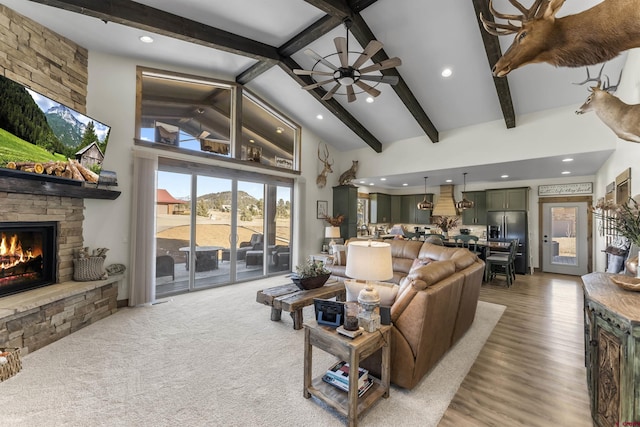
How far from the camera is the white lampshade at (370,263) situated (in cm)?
196

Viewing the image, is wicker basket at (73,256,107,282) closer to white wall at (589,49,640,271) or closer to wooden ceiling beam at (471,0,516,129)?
wooden ceiling beam at (471,0,516,129)

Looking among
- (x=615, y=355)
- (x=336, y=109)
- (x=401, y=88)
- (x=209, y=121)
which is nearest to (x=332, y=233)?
(x=336, y=109)

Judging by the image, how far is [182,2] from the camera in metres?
3.25

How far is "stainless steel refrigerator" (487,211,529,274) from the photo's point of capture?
23.3ft

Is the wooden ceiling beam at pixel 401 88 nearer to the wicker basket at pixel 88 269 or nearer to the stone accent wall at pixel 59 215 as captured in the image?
the stone accent wall at pixel 59 215

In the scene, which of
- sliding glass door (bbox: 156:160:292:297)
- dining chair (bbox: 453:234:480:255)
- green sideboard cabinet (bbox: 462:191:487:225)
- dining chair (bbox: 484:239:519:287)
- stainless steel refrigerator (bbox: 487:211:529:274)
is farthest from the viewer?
green sideboard cabinet (bbox: 462:191:487:225)

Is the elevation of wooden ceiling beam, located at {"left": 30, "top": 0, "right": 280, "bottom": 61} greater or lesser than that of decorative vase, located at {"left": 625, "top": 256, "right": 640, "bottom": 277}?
greater

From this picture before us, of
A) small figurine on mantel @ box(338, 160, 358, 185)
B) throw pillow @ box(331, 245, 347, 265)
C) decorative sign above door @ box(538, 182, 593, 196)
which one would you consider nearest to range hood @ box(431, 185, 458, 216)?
decorative sign above door @ box(538, 182, 593, 196)

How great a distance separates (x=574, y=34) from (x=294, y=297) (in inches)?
130

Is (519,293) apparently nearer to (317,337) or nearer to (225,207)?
(317,337)

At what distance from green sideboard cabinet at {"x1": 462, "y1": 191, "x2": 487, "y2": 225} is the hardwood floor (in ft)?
13.1

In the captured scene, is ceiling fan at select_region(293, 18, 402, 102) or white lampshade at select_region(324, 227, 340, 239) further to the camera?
white lampshade at select_region(324, 227, 340, 239)

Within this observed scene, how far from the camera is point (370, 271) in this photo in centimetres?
196

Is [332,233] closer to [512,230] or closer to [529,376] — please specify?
[529,376]
